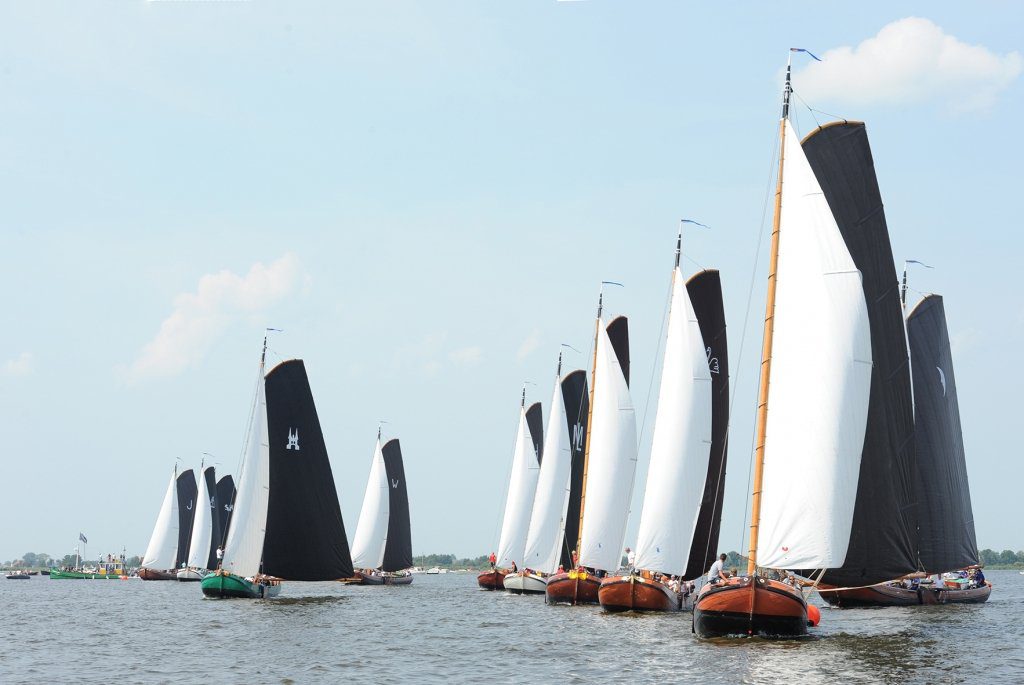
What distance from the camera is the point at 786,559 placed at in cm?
3419

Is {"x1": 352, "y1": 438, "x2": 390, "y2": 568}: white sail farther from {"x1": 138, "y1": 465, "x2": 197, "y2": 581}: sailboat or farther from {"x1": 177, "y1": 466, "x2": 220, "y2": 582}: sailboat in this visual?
{"x1": 138, "y1": 465, "x2": 197, "y2": 581}: sailboat

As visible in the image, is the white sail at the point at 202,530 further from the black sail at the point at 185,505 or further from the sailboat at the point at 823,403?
the sailboat at the point at 823,403

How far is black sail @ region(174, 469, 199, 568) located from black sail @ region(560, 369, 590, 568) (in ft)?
200

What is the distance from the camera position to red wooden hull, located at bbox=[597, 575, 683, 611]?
47.3 m

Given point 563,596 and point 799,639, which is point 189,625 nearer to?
point 563,596

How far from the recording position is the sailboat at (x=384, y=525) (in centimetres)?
9350

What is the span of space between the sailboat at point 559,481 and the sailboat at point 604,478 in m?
12.4

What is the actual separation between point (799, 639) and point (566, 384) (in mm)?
37738

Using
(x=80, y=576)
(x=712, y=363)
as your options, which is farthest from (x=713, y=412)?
(x=80, y=576)

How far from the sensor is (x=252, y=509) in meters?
61.7

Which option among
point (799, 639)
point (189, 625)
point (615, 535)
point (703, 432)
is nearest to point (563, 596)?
point (615, 535)

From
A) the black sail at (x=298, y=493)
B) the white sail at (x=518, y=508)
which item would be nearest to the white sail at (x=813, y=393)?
the black sail at (x=298, y=493)

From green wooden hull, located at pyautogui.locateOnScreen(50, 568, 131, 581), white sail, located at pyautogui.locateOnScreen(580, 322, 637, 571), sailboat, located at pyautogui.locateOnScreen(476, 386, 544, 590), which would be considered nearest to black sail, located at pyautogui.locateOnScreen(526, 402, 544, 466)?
sailboat, located at pyautogui.locateOnScreen(476, 386, 544, 590)

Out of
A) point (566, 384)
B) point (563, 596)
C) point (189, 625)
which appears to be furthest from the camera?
point (566, 384)
